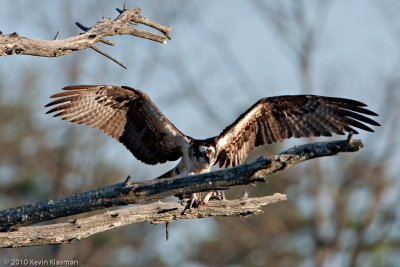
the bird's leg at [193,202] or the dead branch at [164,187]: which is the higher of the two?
the bird's leg at [193,202]

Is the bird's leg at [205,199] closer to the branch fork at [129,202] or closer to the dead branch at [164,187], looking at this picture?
the branch fork at [129,202]

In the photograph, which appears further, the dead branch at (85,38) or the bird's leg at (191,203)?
the bird's leg at (191,203)

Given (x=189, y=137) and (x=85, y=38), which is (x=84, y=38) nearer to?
(x=85, y=38)

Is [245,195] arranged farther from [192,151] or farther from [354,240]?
[354,240]

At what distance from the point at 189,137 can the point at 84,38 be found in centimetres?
292

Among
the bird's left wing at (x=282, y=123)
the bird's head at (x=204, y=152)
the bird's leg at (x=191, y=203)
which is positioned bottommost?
the bird's leg at (x=191, y=203)

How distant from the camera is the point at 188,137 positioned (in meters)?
10.5

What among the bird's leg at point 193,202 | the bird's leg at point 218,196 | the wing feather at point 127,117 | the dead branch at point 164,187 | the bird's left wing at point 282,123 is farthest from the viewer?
the bird's left wing at point 282,123

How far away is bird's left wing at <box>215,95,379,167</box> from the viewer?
1042cm

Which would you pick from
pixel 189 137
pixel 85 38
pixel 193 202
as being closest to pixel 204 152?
pixel 189 137

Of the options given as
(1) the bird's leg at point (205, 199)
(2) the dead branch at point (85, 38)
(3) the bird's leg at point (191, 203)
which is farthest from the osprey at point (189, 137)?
(2) the dead branch at point (85, 38)

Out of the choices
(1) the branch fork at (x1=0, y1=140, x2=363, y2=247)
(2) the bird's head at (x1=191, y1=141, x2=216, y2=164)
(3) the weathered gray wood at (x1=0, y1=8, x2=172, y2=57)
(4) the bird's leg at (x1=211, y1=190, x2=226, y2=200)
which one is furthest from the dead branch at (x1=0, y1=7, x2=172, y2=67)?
(2) the bird's head at (x1=191, y1=141, x2=216, y2=164)

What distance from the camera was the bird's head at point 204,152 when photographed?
9.98 metres

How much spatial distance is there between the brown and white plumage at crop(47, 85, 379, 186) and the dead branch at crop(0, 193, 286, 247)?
A: 1363 millimetres
